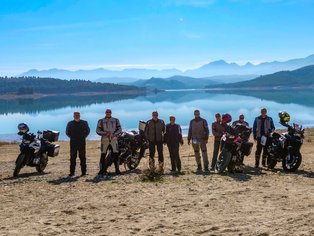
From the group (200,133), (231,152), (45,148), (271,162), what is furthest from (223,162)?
(45,148)

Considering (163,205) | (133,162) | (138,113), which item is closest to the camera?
(163,205)

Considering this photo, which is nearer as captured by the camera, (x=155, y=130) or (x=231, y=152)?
(x=231, y=152)

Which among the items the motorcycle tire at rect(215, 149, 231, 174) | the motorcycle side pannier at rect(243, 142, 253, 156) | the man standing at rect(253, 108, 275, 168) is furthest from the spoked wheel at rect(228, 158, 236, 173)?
the man standing at rect(253, 108, 275, 168)

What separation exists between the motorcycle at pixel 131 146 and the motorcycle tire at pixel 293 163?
449 cm

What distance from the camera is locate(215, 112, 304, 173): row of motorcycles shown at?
12055mm

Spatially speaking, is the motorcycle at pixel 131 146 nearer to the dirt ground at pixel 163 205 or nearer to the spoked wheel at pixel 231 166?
the dirt ground at pixel 163 205

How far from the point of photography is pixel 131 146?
13773mm

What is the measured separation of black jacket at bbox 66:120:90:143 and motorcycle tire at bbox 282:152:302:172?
238 inches

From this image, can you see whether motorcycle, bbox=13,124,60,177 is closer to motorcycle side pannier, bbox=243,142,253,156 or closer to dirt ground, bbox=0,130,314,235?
dirt ground, bbox=0,130,314,235

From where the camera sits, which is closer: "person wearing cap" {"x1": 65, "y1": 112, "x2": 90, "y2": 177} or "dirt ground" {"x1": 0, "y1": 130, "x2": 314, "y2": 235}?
"dirt ground" {"x1": 0, "y1": 130, "x2": 314, "y2": 235}

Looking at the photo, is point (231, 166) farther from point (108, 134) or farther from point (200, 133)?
point (108, 134)

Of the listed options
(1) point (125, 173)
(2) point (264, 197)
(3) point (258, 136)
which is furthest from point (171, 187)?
(3) point (258, 136)

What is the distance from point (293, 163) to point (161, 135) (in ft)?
13.2

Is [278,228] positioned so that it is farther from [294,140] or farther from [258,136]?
[258,136]
